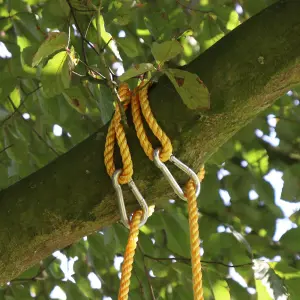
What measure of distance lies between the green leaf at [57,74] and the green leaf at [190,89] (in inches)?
7.0

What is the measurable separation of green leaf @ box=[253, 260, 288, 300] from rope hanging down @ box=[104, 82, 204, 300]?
281mm

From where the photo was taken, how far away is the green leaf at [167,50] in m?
0.66

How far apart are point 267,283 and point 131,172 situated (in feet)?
1.33

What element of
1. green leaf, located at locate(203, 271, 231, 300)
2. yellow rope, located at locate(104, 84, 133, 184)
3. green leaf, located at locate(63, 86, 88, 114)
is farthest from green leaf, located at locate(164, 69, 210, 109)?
green leaf, located at locate(203, 271, 231, 300)

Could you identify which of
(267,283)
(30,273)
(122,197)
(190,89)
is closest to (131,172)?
(122,197)

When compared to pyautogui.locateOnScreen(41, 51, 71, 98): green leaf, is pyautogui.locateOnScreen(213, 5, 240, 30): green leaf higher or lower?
lower

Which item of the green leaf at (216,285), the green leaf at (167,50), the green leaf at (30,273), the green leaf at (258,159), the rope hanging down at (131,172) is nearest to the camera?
the green leaf at (167,50)

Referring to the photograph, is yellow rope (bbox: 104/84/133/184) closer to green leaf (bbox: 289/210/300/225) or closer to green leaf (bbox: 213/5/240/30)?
green leaf (bbox: 213/5/240/30)

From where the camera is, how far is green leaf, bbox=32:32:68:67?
0.68 meters

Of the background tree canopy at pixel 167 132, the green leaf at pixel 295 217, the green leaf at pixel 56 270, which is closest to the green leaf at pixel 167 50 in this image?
the background tree canopy at pixel 167 132

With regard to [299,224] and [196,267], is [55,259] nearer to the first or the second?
[299,224]

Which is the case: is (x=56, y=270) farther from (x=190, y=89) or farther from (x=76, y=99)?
(x=190, y=89)

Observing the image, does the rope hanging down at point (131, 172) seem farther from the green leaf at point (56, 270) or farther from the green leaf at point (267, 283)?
the green leaf at point (56, 270)

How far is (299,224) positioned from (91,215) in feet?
2.52
